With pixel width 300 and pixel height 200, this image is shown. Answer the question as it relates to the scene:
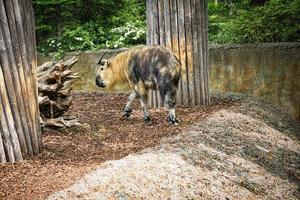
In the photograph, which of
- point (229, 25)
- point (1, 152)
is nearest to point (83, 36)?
point (229, 25)

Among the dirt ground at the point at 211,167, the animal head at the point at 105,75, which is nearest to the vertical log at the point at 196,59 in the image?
the dirt ground at the point at 211,167

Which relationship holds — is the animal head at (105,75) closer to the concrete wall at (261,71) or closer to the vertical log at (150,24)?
the vertical log at (150,24)

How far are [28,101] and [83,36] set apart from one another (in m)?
7.58

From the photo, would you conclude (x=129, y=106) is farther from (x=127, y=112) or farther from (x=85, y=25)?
(x=85, y=25)

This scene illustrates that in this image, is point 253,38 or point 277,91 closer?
point 277,91

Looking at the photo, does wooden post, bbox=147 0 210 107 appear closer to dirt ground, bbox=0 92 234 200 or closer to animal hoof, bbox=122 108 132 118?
dirt ground, bbox=0 92 234 200

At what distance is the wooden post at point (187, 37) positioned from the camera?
9.58 m

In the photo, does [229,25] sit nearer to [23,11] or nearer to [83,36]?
[83,36]

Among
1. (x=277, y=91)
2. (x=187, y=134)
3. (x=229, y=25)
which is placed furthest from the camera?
(x=229, y=25)

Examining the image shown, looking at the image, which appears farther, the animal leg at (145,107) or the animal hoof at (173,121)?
the animal leg at (145,107)

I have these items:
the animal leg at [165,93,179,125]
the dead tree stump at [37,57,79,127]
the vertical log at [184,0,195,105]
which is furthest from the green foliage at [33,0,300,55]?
→ the dead tree stump at [37,57,79,127]

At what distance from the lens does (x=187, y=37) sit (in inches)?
378

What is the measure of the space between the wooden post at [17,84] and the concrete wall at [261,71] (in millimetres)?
5877

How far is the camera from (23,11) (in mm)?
6059
